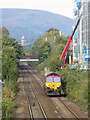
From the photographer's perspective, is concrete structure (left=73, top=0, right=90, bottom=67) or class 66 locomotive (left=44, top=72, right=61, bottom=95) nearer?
class 66 locomotive (left=44, top=72, right=61, bottom=95)

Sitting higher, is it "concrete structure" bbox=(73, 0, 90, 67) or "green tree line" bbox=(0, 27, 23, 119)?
"concrete structure" bbox=(73, 0, 90, 67)

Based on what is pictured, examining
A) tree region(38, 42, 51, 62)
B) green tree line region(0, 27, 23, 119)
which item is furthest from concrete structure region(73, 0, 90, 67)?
tree region(38, 42, 51, 62)

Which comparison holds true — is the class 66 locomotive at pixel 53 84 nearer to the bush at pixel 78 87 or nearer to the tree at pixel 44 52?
the bush at pixel 78 87

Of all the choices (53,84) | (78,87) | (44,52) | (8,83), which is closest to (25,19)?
(44,52)

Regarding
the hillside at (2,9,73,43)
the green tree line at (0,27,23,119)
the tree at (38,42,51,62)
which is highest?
the hillside at (2,9,73,43)

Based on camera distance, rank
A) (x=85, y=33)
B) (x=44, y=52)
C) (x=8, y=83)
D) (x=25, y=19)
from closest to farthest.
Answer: (x=8, y=83) < (x=85, y=33) < (x=25, y=19) < (x=44, y=52)

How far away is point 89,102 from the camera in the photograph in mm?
15562

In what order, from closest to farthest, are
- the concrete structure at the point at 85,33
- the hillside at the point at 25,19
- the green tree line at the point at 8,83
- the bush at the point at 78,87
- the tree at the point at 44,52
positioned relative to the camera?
the green tree line at the point at 8,83
the bush at the point at 78,87
the hillside at the point at 25,19
the concrete structure at the point at 85,33
the tree at the point at 44,52

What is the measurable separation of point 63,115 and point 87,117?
171 centimetres

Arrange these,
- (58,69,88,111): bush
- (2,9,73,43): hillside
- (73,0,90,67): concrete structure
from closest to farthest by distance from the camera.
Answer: (58,69,88,111): bush → (2,9,73,43): hillside → (73,0,90,67): concrete structure

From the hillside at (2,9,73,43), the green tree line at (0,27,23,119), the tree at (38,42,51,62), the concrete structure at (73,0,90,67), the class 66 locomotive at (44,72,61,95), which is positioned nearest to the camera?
the green tree line at (0,27,23,119)

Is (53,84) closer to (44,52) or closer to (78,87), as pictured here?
(78,87)

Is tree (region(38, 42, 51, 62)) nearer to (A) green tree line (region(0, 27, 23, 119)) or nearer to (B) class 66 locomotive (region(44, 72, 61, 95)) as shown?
(A) green tree line (region(0, 27, 23, 119))

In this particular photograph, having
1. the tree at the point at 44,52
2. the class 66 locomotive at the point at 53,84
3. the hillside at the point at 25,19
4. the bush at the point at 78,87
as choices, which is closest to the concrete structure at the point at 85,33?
the hillside at the point at 25,19
